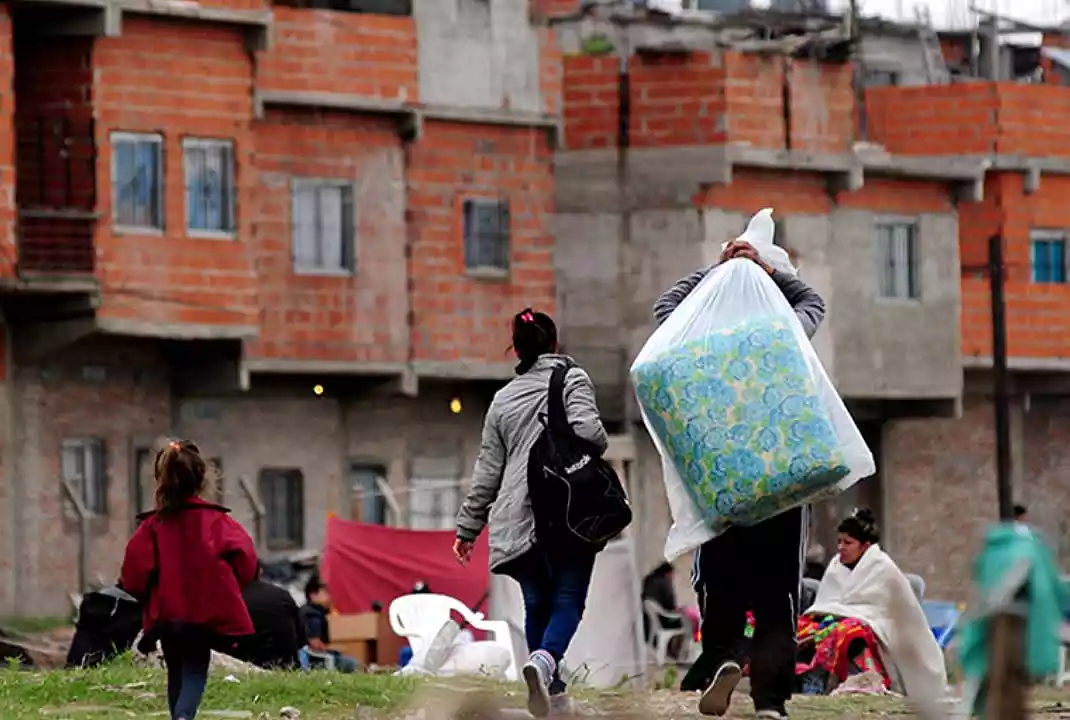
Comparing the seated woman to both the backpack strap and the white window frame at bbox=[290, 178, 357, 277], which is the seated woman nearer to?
the backpack strap

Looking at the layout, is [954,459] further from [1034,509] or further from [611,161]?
[611,161]

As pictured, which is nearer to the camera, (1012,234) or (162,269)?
(162,269)

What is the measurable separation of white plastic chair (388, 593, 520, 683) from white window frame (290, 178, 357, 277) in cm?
1427

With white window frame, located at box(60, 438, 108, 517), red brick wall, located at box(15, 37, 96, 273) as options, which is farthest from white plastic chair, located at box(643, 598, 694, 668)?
red brick wall, located at box(15, 37, 96, 273)

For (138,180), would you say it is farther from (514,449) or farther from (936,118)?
(514,449)

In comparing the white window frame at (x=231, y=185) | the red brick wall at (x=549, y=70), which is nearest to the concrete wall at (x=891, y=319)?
the red brick wall at (x=549, y=70)

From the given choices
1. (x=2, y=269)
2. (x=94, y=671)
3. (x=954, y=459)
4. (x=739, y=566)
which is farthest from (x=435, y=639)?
(x=954, y=459)

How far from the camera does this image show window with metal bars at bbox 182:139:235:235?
3466 centimetres

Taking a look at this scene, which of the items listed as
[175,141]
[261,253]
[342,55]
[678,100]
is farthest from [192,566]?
[678,100]

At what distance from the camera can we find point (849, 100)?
41.8 m

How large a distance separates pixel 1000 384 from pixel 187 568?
31697 mm

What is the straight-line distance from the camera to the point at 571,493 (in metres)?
12.9

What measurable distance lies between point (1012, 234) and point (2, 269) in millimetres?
17767

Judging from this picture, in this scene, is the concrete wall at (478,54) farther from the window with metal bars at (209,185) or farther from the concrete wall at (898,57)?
the concrete wall at (898,57)
